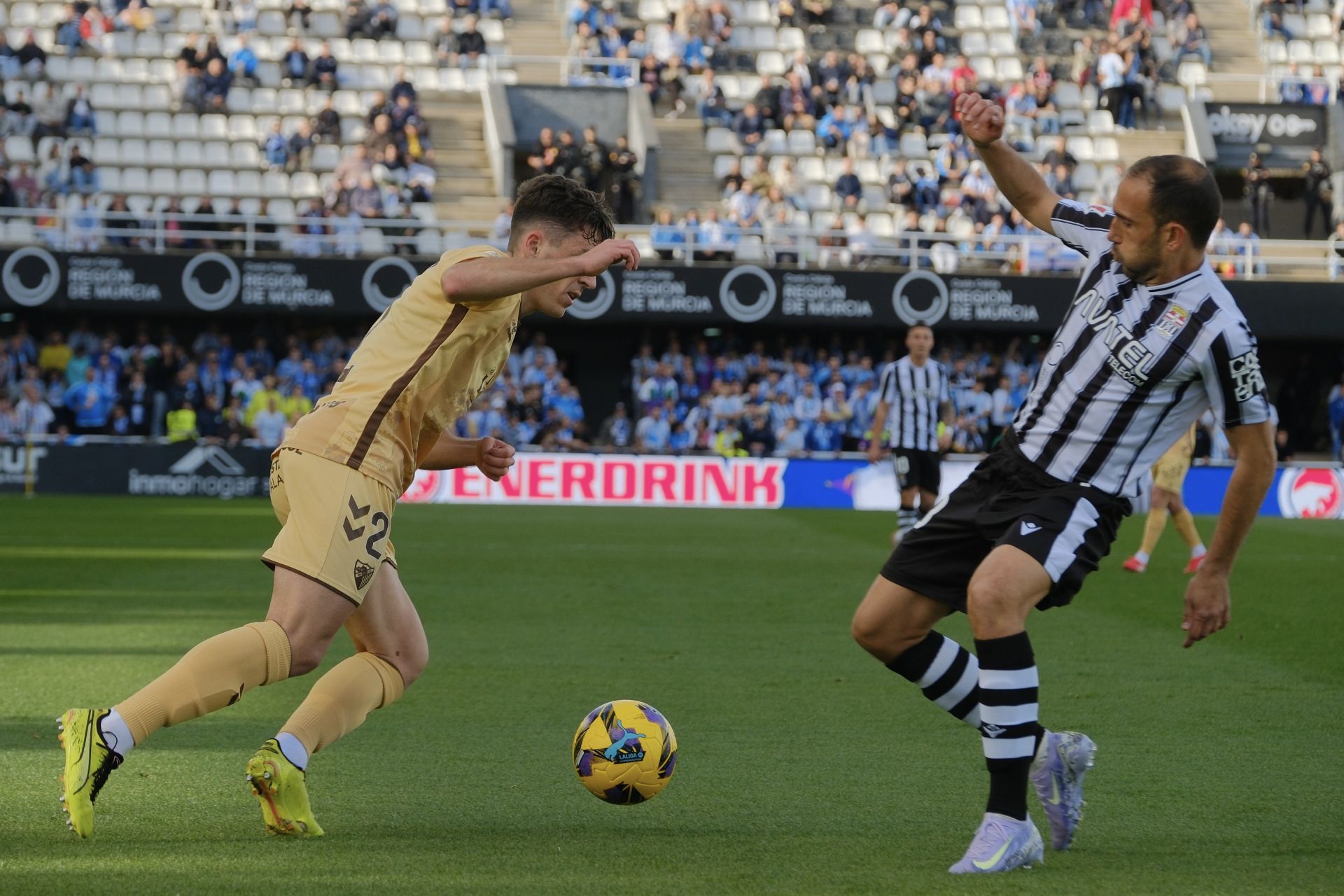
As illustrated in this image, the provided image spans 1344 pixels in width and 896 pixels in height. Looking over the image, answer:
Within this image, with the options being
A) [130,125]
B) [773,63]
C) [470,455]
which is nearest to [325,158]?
[130,125]

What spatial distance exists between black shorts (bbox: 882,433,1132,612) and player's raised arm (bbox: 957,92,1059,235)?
0.79 meters

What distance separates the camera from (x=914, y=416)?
15242 mm

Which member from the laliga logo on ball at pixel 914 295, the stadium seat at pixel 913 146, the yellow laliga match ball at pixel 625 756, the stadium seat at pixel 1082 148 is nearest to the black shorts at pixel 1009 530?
the yellow laliga match ball at pixel 625 756

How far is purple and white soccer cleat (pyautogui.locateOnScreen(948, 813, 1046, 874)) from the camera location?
13.6 ft

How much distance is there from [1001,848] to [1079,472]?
1.12 m

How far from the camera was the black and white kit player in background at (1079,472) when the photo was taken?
4371 millimetres

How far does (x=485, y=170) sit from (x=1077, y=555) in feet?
91.4

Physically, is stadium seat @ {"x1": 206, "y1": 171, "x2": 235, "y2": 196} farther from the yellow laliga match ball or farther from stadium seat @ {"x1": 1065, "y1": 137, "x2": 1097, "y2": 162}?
the yellow laliga match ball

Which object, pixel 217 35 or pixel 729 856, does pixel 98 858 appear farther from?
pixel 217 35

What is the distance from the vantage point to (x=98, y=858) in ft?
13.4

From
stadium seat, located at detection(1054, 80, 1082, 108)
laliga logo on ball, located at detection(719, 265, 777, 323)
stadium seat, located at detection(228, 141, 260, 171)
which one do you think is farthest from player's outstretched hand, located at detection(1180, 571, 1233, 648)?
stadium seat, located at detection(1054, 80, 1082, 108)

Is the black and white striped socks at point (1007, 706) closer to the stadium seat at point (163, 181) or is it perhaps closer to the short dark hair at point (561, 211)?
the short dark hair at point (561, 211)

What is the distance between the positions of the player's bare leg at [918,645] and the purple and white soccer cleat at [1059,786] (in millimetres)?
316

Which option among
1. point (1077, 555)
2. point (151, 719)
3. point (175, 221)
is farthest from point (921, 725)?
point (175, 221)
